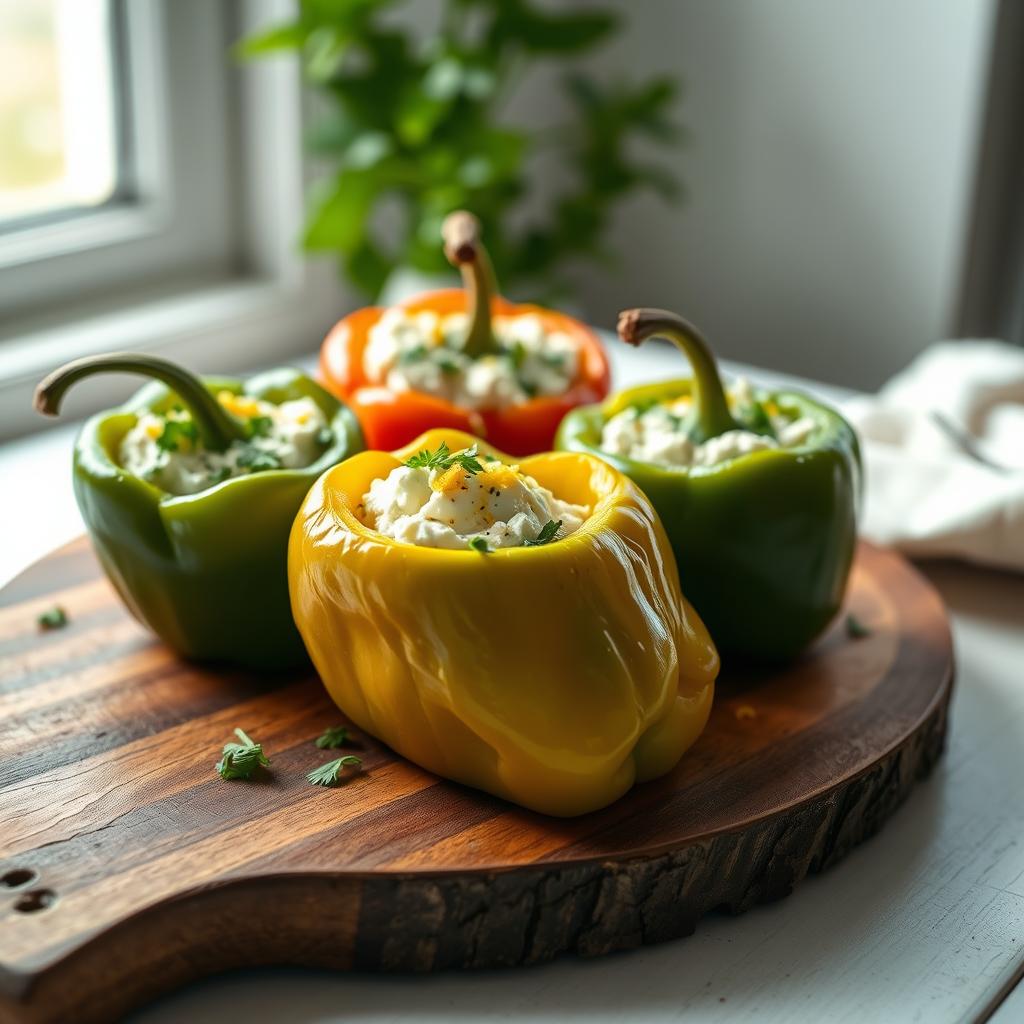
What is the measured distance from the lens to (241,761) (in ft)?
4.19

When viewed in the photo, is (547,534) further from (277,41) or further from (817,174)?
(817,174)

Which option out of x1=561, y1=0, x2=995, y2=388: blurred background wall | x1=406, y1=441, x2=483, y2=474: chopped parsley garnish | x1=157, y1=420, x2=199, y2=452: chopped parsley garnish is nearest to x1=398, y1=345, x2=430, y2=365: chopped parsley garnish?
x1=157, y1=420, x2=199, y2=452: chopped parsley garnish

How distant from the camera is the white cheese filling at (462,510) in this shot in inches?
48.4

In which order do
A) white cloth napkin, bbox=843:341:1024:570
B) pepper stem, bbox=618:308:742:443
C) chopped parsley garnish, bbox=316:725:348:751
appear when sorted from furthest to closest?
1. white cloth napkin, bbox=843:341:1024:570
2. pepper stem, bbox=618:308:742:443
3. chopped parsley garnish, bbox=316:725:348:751

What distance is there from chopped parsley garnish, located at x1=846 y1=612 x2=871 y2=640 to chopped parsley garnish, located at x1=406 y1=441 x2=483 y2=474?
1.73ft

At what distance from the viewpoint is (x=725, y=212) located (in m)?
3.07

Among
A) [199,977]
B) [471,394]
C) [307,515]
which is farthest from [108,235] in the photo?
[199,977]

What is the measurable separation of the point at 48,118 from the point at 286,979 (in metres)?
1.66

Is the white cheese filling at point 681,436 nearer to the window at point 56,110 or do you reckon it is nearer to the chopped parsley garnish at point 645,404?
the chopped parsley garnish at point 645,404

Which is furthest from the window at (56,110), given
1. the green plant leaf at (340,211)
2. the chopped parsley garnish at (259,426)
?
the chopped parsley garnish at (259,426)

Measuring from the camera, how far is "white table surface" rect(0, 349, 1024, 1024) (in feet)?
3.70

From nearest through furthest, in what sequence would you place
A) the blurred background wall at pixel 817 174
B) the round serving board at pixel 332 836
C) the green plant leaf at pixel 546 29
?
the round serving board at pixel 332 836 < the green plant leaf at pixel 546 29 < the blurred background wall at pixel 817 174

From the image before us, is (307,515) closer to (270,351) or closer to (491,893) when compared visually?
(491,893)

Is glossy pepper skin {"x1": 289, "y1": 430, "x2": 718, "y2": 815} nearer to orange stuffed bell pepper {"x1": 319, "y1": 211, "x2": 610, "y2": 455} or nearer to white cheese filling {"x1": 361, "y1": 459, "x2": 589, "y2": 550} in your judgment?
white cheese filling {"x1": 361, "y1": 459, "x2": 589, "y2": 550}
